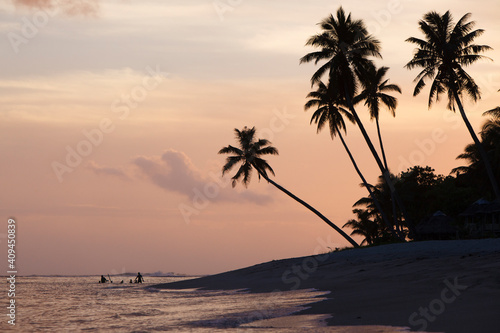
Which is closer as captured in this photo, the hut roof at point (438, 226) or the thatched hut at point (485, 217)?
the thatched hut at point (485, 217)

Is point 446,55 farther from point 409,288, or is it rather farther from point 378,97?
point 409,288

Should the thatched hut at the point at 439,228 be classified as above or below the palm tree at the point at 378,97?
below

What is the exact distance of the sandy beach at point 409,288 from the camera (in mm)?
13580

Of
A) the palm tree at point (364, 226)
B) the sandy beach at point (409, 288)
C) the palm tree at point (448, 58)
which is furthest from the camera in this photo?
the palm tree at point (364, 226)

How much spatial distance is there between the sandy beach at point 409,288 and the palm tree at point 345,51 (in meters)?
16.7

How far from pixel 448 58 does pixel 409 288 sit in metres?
28.7

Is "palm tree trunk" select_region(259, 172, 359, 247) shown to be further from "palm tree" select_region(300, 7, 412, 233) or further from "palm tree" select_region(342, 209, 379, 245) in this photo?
"palm tree" select_region(342, 209, 379, 245)

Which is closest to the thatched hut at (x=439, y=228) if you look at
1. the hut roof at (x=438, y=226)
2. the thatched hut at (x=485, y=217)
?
the hut roof at (x=438, y=226)

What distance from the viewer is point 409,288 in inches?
779

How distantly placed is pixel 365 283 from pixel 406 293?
236 inches

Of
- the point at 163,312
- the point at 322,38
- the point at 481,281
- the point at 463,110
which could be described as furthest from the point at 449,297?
the point at 322,38

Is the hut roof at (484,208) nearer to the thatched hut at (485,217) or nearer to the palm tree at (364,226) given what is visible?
the thatched hut at (485,217)

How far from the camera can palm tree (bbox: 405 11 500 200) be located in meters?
43.7

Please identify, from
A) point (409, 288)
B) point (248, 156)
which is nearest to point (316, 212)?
point (248, 156)
